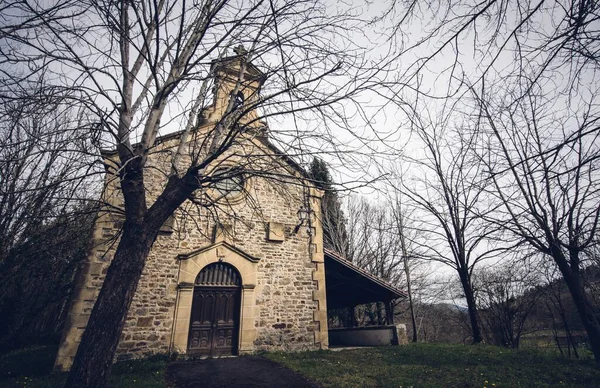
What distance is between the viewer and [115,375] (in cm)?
491

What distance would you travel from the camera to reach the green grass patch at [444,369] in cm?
489

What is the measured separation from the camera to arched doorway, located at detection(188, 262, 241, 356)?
702cm

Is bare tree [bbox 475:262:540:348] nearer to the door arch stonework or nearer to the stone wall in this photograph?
the stone wall

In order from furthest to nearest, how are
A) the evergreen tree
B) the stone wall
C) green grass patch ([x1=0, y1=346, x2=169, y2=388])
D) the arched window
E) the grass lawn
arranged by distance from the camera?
the evergreen tree → the arched window → the stone wall → the grass lawn → green grass patch ([x1=0, y1=346, x2=169, y2=388])

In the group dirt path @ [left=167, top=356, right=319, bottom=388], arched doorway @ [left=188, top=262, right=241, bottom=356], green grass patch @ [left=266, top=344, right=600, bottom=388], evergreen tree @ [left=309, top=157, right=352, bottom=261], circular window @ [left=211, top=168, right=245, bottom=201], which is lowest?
green grass patch @ [left=266, top=344, right=600, bottom=388]

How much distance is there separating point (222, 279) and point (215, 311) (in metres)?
0.87

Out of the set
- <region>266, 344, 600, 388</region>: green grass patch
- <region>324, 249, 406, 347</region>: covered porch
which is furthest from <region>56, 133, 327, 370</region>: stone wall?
<region>324, 249, 406, 347</region>: covered porch

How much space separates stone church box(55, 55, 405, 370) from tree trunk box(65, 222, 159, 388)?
2527 mm

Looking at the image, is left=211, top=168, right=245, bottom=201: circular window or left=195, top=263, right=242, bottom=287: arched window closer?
left=211, top=168, right=245, bottom=201: circular window

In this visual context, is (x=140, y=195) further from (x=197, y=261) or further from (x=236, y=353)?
(x=236, y=353)

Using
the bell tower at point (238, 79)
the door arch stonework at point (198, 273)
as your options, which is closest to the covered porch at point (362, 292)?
the door arch stonework at point (198, 273)

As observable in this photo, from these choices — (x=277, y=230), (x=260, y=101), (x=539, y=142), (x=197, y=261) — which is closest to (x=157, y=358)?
(x=197, y=261)

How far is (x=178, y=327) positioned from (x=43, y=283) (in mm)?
5706

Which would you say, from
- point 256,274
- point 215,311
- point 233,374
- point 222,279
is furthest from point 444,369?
point 222,279
